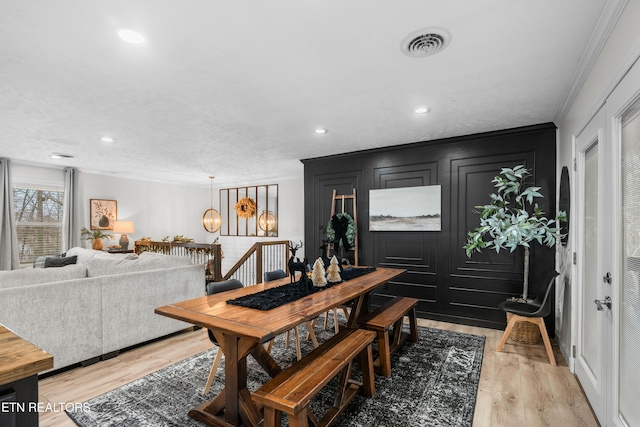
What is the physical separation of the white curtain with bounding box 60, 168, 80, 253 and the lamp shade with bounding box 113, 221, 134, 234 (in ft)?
2.09

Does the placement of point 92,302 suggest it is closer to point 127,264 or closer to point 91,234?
point 127,264

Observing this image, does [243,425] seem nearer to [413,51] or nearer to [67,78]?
[413,51]

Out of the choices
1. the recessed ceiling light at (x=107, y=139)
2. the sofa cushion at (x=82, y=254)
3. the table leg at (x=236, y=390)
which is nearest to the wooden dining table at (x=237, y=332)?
the table leg at (x=236, y=390)

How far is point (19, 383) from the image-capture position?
94 cm

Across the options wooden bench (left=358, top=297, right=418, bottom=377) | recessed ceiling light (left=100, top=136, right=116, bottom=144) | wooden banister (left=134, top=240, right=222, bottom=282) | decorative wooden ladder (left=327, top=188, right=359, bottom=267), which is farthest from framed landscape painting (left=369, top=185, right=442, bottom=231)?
recessed ceiling light (left=100, top=136, right=116, bottom=144)

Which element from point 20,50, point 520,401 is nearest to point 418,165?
point 520,401

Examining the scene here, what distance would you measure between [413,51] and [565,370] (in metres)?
3.03

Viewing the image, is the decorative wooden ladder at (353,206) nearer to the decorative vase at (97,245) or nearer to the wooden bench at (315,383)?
the wooden bench at (315,383)

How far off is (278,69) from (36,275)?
272cm

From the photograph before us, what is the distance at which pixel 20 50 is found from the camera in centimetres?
212

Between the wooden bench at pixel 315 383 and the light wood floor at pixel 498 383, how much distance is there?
0.84 m

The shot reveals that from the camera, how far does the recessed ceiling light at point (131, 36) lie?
6.29 feet

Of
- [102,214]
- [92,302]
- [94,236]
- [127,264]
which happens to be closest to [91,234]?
[94,236]

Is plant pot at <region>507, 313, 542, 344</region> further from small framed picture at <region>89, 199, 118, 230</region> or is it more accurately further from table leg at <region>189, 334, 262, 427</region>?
small framed picture at <region>89, 199, 118, 230</region>
